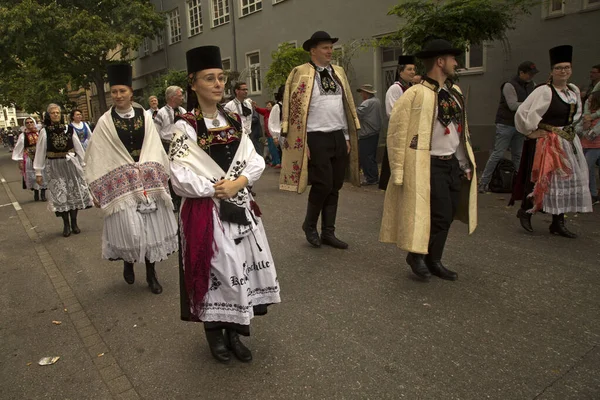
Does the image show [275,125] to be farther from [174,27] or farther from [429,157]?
[174,27]

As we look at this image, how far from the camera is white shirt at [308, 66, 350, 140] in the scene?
17.2ft

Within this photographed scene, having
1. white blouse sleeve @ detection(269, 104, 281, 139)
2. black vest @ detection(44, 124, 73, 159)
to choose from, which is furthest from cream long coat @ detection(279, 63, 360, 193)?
black vest @ detection(44, 124, 73, 159)

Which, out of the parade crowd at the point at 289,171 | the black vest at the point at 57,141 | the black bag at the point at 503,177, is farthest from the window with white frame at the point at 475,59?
the black vest at the point at 57,141

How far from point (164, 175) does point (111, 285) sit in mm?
1289

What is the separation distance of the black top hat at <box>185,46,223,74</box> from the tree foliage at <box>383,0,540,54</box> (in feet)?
20.6

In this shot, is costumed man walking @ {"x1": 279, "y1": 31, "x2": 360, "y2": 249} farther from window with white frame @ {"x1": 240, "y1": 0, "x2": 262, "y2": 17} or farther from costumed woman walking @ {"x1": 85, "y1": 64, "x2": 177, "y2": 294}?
window with white frame @ {"x1": 240, "y1": 0, "x2": 262, "y2": 17}

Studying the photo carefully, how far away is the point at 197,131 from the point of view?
302 cm

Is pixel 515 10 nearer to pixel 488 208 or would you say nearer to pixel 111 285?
pixel 488 208

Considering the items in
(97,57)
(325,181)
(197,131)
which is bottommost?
(325,181)

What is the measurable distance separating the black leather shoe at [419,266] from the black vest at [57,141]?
554 cm

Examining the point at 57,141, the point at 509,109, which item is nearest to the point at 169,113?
the point at 57,141

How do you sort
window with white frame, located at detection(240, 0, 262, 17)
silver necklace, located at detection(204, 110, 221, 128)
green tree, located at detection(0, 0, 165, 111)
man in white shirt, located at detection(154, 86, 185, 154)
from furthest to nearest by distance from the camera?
green tree, located at detection(0, 0, 165, 111) → window with white frame, located at detection(240, 0, 262, 17) → man in white shirt, located at detection(154, 86, 185, 154) → silver necklace, located at detection(204, 110, 221, 128)

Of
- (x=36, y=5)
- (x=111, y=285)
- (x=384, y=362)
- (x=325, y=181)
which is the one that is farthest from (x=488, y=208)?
(x=36, y=5)

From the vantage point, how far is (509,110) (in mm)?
7898
